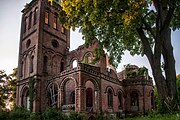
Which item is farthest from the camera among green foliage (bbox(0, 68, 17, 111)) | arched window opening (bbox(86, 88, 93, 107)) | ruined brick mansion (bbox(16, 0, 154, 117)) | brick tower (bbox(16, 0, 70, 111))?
green foliage (bbox(0, 68, 17, 111))

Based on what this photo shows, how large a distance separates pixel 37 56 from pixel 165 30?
67.5ft

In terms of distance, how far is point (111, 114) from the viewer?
30.9 metres

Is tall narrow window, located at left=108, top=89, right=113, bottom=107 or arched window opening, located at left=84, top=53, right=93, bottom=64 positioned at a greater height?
arched window opening, located at left=84, top=53, right=93, bottom=64

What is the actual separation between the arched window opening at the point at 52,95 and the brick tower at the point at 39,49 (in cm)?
69

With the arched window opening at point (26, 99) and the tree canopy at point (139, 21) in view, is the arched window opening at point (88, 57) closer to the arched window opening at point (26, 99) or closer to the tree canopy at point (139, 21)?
the arched window opening at point (26, 99)

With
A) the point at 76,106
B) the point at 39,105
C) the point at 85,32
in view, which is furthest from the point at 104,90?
the point at 85,32

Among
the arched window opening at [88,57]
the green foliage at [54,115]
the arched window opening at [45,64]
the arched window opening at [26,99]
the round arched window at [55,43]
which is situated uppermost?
the round arched window at [55,43]

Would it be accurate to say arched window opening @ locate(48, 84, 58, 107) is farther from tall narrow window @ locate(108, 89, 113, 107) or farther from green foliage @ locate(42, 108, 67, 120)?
tall narrow window @ locate(108, 89, 113, 107)

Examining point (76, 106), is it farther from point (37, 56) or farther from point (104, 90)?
point (37, 56)

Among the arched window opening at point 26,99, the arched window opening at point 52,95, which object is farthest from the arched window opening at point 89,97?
the arched window opening at point 26,99

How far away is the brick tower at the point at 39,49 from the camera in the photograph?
102 ft

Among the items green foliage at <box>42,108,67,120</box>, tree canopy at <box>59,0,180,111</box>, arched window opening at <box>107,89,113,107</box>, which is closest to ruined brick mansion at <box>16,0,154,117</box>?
arched window opening at <box>107,89,113,107</box>

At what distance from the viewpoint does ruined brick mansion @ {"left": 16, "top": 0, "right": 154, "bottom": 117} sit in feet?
93.3

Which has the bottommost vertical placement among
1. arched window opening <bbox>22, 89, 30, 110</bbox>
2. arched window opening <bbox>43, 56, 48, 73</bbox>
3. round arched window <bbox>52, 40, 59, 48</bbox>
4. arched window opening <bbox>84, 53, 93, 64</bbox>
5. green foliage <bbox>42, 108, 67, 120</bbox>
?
green foliage <bbox>42, 108, 67, 120</bbox>
